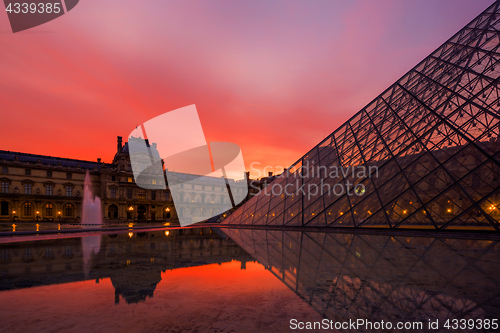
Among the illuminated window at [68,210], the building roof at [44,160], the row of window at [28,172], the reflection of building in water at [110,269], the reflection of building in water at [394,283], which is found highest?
the building roof at [44,160]

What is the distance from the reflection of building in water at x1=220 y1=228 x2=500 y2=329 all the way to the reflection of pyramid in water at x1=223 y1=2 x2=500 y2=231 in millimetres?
8363

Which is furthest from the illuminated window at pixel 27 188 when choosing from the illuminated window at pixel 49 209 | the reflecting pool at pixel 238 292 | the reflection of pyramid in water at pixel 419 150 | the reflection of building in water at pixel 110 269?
the reflecting pool at pixel 238 292

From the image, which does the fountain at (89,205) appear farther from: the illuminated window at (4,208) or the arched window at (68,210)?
the illuminated window at (4,208)

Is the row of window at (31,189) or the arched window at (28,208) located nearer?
the row of window at (31,189)

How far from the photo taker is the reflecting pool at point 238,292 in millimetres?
3285

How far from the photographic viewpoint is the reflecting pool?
10.8ft

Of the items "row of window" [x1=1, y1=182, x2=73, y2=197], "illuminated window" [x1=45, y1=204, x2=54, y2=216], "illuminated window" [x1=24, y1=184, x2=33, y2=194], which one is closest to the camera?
"row of window" [x1=1, y1=182, x2=73, y2=197]

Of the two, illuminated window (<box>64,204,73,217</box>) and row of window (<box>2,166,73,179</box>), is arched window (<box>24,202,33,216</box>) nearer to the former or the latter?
illuminated window (<box>64,204,73,217</box>)

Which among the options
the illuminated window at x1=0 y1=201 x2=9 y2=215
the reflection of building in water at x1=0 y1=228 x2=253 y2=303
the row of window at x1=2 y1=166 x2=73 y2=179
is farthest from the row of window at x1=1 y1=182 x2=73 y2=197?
the reflection of building in water at x1=0 y1=228 x2=253 y2=303

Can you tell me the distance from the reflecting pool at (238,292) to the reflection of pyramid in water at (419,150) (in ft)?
32.6

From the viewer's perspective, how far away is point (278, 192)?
23.8 meters

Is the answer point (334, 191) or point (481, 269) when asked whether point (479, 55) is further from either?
point (481, 269)

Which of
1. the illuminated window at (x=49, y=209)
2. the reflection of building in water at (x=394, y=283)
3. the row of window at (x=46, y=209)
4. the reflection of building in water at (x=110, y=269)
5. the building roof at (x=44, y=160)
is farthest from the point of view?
the illuminated window at (x=49, y=209)

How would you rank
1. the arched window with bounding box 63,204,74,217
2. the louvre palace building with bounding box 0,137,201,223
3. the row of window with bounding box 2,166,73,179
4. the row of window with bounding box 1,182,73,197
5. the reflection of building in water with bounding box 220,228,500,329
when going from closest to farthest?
the reflection of building in water with bounding box 220,228,500,329, the row of window with bounding box 1,182,73,197, the row of window with bounding box 2,166,73,179, the louvre palace building with bounding box 0,137,201,223, the arched window with bounding box 63,204,74,217
